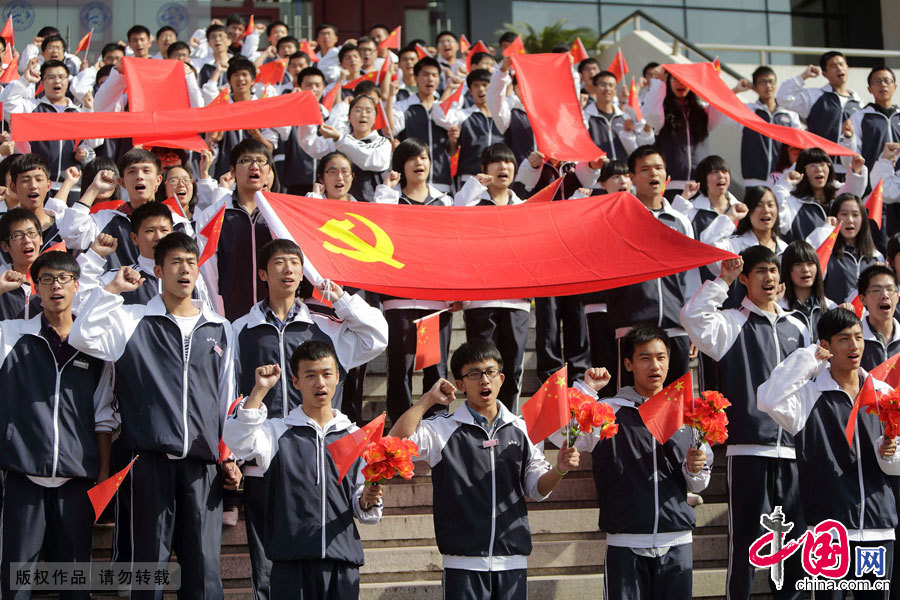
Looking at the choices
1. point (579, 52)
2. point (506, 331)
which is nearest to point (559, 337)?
point (506, 331)

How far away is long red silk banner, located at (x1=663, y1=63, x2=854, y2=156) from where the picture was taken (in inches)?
385

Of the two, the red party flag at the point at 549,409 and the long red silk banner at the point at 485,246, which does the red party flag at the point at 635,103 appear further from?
the red party flag at the point at 549,409

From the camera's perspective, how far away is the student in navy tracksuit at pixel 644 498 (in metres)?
5.88

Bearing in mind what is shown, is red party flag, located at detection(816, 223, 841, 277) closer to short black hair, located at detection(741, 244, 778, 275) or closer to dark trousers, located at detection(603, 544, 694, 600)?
short black hair, located at detection(741, 244, 778, 275)

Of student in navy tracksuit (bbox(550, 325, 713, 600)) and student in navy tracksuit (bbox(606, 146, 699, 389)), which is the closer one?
student in navy tracksuit (bbox(550, 325, 713, 600))

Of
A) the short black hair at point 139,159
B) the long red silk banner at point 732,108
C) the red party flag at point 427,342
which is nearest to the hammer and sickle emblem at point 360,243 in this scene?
the red party flag at point 427,342

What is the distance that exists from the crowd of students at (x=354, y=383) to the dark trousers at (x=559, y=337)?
20mm

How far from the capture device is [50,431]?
18.8ft

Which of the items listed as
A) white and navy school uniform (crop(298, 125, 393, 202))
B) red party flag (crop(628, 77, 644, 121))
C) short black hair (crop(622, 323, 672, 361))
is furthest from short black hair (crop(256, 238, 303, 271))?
red party flag (crop(628, 77, 644, 121))

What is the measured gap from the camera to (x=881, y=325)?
7.32 m

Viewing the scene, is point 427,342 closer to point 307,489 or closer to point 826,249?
point 307,489

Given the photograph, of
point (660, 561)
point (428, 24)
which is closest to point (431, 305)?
point (660, 561)

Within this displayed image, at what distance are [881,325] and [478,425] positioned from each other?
312 centimetres

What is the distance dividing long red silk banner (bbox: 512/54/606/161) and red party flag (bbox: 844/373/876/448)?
376 cm
